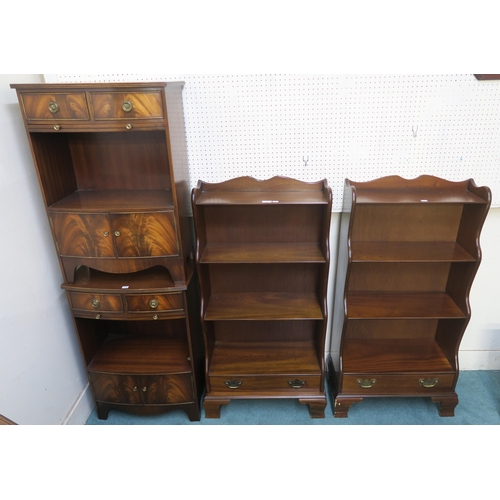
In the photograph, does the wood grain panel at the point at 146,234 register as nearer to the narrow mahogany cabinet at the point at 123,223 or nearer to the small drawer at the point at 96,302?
the narrow mahogany cabinet at the point at 123,223

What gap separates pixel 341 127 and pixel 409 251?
0.75 meters

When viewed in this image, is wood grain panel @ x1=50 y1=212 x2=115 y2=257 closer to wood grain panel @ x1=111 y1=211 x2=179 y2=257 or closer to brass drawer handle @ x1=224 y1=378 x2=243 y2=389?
wood grain panel @ x1=111 y1=211 x2=179 y2=257

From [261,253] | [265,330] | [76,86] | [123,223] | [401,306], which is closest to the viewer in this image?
[76,86]

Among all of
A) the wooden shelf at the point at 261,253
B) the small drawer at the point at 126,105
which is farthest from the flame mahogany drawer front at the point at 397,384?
the small drawer at the point at 126,105

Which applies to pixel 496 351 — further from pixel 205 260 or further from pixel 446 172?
pixel 205 260

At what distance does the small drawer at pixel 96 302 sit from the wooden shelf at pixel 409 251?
1233 millimetres

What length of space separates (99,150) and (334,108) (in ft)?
4.04

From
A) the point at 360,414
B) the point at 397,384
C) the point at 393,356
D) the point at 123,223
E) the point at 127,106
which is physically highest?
the point at 127,106

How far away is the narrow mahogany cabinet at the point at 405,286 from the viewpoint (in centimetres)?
194

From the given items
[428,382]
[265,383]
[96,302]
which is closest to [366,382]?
[428,382]

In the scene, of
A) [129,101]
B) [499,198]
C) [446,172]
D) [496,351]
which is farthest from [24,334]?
[496,351]

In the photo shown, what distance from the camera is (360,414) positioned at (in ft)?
7.46

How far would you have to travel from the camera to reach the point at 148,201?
182 cm

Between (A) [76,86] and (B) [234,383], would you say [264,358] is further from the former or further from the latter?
(A) [76,86]
